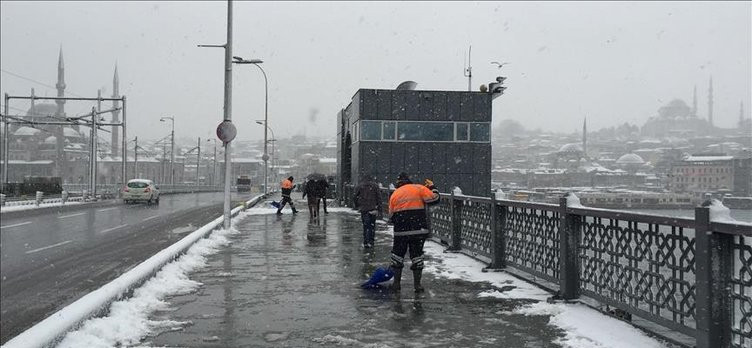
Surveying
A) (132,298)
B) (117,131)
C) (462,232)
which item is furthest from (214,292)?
(117,131)

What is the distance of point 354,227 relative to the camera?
18.7 metres

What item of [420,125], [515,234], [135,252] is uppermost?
[420,125]

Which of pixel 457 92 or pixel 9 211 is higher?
pixel 457 92

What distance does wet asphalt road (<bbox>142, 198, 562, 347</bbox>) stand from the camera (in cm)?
573

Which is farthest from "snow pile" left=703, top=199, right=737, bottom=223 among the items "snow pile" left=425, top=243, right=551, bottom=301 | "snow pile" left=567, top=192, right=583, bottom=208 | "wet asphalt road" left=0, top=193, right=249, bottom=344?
"wet asphalt road" left=0, top=193, right=249, bottom=344

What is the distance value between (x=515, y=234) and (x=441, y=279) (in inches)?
51.5

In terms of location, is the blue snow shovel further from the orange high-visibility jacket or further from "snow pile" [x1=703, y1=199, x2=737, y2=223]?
the orange high-visibility jacket

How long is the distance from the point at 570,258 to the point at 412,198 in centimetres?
215

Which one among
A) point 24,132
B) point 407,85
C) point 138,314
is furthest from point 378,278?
point 24,132

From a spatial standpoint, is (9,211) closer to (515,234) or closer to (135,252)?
(135,252)

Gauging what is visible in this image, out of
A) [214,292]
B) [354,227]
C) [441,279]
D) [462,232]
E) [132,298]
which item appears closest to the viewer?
[132,298]

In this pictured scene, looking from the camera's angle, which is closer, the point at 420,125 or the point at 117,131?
the point at 420,125

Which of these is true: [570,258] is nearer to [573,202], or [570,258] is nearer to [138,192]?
[573,202]

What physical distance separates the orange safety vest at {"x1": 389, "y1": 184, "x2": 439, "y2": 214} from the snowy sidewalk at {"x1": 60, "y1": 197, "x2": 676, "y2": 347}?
1138 millimetres
